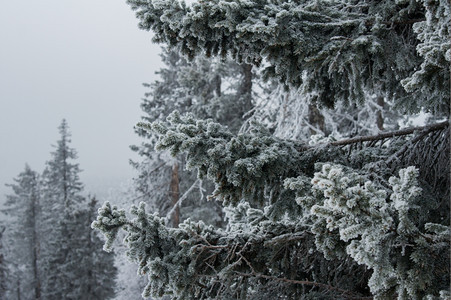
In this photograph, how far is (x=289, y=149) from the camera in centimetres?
314

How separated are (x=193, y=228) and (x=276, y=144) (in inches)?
40.5

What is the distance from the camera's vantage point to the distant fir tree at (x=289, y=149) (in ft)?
8.95

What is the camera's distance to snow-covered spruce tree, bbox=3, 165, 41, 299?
87.6 ft

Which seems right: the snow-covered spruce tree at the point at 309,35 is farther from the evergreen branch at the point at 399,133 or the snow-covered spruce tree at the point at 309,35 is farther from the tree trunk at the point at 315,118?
the tree trunk at the point at 315,118

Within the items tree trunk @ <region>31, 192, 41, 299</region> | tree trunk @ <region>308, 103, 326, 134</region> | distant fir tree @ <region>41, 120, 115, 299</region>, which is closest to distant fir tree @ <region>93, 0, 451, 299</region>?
tree trunk @ <region>308, 103, 326, 134</region>

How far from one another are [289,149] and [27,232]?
28.1m

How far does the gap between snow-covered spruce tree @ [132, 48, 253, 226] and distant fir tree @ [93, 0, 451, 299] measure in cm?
885

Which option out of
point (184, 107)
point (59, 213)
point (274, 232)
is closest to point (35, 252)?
point (59, 213)

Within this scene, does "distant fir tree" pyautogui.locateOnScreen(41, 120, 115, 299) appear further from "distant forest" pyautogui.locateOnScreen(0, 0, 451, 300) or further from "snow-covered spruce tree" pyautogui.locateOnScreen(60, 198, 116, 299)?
"distant forest" pyautogui.locateOnScreen(0, 0, 451, 300)

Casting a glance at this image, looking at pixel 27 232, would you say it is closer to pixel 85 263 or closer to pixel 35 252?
pixel 35 252

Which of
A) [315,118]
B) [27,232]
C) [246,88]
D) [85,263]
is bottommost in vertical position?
[85,263]

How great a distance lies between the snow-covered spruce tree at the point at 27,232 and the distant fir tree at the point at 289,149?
26.8m

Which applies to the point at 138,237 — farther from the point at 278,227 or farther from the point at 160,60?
the point at 160,60

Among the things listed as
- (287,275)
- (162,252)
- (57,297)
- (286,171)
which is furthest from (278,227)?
(57,297)
